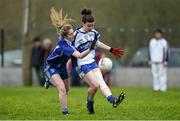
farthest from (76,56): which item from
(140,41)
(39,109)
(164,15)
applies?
(164,15)

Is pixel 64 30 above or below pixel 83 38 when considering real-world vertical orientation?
above

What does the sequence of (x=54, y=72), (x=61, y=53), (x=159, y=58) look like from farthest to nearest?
(x=159, y=58)
(x=54, y=72)
(x=61, y=53)

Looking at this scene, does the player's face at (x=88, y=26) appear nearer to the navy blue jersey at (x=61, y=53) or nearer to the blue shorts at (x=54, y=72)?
the navy blue jersey at (x=61, y=53)

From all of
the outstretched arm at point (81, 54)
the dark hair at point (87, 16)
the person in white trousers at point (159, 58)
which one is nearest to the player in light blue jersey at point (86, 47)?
the dark hair at point (87, 16)

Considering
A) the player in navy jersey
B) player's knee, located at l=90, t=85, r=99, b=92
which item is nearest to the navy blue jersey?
the player in navy jersey

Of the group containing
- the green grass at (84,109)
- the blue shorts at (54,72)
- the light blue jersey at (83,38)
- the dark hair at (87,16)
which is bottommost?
the green grass at (84,109)

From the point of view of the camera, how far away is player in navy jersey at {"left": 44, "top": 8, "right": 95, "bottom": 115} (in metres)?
14.5

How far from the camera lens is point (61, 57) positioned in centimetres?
1481

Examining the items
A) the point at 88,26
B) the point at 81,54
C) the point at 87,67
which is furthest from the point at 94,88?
the point at 88,26

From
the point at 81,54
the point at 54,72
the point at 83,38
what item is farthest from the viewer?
the point at 83,38

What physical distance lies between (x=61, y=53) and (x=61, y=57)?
11 centimetres

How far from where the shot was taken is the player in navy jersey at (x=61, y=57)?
14.5 m

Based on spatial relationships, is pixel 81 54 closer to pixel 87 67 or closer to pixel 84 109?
pixel 87 67

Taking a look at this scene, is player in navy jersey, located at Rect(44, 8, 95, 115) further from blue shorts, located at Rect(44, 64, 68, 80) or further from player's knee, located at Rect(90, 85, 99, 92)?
player's knee, located at Rect(90, 85, 99, 92)
